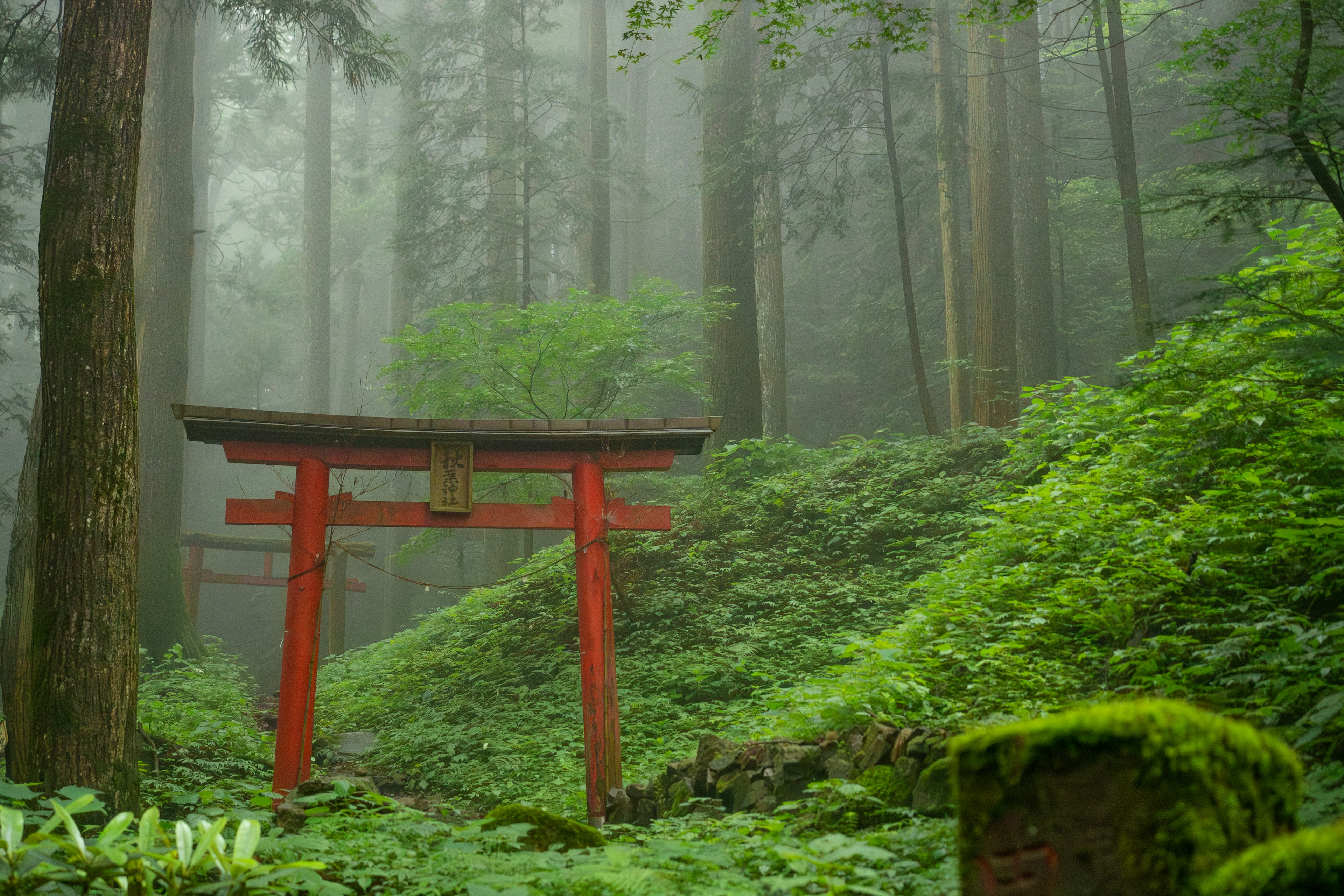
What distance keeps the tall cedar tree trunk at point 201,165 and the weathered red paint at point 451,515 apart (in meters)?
19.7

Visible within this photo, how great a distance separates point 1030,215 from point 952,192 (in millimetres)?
1418

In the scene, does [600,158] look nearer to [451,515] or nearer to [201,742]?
[451,515]

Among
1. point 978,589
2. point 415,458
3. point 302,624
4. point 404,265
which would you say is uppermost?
point 404,265

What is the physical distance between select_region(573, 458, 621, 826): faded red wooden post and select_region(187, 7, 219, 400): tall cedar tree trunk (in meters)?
20.8

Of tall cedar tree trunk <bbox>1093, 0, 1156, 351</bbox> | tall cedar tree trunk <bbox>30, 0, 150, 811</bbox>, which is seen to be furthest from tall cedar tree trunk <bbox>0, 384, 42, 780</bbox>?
tall cedar tree trunk <bbox>1093, 0, 1156, 351</bbox>

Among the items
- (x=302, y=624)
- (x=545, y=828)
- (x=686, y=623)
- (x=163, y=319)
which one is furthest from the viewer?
(x=163, y=319)

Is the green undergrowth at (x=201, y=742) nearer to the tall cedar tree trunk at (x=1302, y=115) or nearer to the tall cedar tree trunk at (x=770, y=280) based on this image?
→ the tall cedar tree trunk at (x=1302, y=115)

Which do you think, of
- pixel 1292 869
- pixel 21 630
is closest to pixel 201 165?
pixel 21 630

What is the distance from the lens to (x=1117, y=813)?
1.41 m

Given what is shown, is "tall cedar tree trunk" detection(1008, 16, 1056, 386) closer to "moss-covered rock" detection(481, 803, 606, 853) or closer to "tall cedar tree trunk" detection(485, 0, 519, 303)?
"tall cedar tree trunk" detection(485, 0, 519, 303)

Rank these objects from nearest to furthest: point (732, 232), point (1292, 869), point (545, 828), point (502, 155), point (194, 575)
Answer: point (1292, 869) → point (545, 828) → point (732, 232) → point (194, 575) → point (502, 155)

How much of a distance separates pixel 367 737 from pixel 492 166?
40.9 ft

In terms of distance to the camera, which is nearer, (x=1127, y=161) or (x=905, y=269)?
(x=1127, y=161)

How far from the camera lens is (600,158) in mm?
21219
